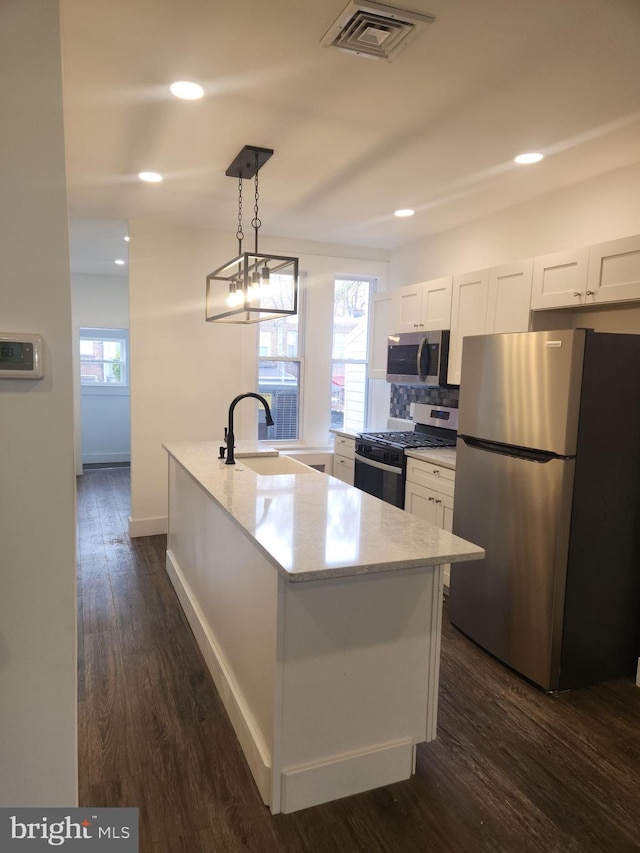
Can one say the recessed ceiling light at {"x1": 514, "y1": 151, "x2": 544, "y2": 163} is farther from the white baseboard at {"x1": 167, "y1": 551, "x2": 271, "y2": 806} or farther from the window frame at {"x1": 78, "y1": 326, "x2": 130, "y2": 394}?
the window frame at {"x1": 78, "y1": 326, "x2": 130, "y2": 394}

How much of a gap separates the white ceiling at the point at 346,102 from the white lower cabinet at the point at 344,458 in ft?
6.36

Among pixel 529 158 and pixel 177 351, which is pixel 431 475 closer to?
pixel 529 158

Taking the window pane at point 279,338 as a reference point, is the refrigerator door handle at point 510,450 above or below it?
below

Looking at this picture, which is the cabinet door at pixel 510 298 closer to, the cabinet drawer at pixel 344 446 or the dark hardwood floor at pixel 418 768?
the cabinet drawer at pixel 344 446

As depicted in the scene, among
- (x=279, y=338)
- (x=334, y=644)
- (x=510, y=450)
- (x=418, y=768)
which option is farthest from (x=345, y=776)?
(x=279, y=338)

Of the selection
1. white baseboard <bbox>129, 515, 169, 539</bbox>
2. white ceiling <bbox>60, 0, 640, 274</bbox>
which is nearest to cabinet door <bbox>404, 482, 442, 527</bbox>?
white ceiling <bbox>60, 0, 640, 274</bbox>

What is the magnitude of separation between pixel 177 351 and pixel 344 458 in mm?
1713

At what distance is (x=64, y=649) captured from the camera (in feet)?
5.08

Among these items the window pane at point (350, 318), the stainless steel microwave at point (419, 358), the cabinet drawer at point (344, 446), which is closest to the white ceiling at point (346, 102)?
the stainless steel microwave at point (419, 358)

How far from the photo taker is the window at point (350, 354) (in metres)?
5.34

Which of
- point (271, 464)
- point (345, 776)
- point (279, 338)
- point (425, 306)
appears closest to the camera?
point (345, 776)

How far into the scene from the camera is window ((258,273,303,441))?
200 inches

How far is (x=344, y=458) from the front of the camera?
15.7 feet

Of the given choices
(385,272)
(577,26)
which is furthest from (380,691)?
(385,272)
